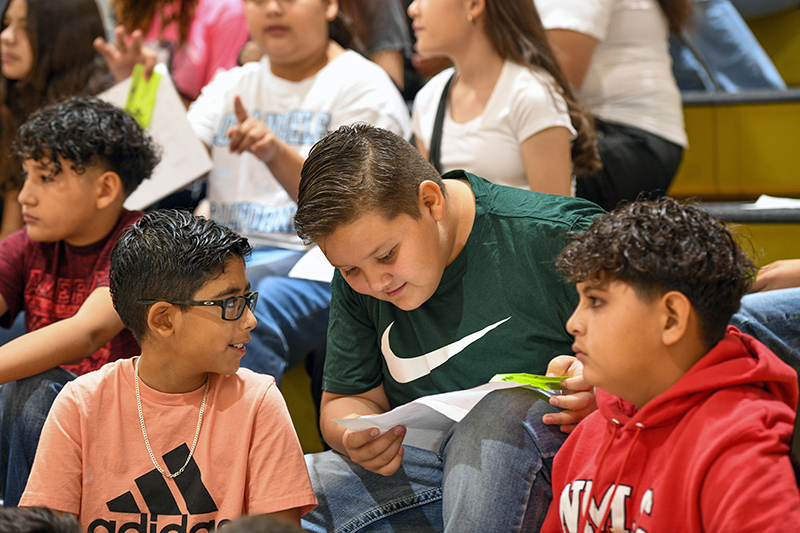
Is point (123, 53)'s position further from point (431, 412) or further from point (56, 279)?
point (431, 412)

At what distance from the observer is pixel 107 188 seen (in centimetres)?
159

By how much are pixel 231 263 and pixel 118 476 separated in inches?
14.0

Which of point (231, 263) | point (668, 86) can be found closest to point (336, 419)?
point (231, 263)

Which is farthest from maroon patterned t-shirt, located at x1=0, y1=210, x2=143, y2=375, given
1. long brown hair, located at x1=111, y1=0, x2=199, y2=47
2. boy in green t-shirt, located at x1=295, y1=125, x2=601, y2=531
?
long brown hair, located at x1=111, y1=0, x2=199, y2=47

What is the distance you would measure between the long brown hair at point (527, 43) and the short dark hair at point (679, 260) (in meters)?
0.89

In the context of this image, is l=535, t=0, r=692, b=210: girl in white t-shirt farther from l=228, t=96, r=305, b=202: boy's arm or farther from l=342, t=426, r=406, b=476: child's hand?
l=342, t=426, r=406, b=476: child's hand

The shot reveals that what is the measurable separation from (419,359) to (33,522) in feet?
2.13

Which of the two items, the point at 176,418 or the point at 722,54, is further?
the point at 722,54

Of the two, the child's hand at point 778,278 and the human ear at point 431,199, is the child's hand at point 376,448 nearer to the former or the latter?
the human ear at point 431,199

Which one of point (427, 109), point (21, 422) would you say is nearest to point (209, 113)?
point (427, 109)

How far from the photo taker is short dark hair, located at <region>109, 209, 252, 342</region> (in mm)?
1183

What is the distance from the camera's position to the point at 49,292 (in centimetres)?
157

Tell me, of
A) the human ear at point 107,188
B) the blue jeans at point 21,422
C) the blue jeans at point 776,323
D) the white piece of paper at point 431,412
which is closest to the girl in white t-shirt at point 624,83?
the blue jeans at point 776,323

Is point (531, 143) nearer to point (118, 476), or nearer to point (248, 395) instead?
point (248, 395)
